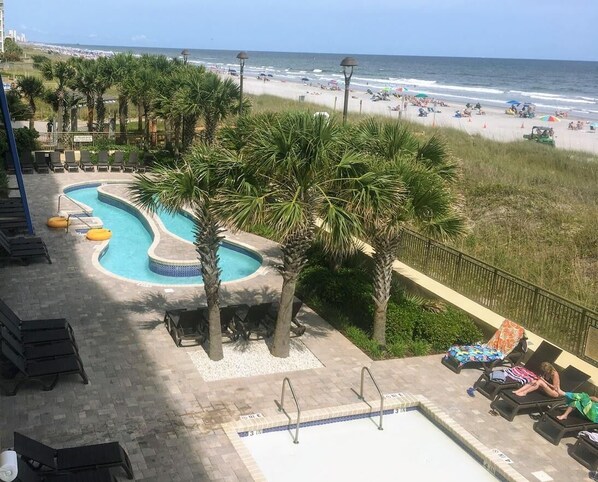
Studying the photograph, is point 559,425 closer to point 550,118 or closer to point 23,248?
point 23,248

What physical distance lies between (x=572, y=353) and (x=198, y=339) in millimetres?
6622

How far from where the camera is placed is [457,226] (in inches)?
421

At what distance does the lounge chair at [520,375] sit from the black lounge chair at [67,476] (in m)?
6.02

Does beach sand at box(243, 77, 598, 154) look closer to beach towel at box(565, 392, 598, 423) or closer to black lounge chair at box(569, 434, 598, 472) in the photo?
beach towel at box(565, 392, 598, 423)

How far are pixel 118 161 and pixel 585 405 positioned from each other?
75.2ft

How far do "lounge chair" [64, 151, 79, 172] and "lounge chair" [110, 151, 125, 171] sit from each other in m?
1.51

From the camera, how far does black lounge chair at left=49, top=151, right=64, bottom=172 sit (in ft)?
86.5

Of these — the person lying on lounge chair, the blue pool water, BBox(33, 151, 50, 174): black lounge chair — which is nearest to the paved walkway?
the person lying on lounge chair

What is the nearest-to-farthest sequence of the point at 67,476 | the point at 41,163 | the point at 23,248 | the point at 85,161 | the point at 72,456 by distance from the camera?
the point at 67,476 → the point at 72,456 → the point at 23,248 → the point at 41,163 → the point at 85,161

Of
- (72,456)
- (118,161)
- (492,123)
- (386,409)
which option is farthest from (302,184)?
(492,123)

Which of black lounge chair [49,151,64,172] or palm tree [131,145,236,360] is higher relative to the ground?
palm tree [131,145,236,360]

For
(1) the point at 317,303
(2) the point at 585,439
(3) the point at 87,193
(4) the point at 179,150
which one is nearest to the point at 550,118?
(4) the point at 179,150

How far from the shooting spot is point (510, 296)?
1228 centimetres

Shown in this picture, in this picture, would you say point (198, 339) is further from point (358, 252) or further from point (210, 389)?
point (358, 252)
